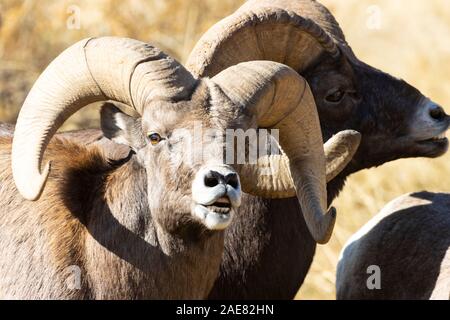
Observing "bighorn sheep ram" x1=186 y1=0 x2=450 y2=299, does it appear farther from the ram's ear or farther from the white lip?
the white lip

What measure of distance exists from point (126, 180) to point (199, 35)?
10590 millimetres

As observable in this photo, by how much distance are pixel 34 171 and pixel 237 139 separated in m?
1.35

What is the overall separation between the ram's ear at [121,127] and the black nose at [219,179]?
918 mm

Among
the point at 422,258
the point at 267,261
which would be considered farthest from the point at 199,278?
the point at 422,258

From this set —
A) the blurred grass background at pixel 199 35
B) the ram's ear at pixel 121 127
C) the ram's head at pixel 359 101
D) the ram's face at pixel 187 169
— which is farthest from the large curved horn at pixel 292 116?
the blurred grass background at pixel 199 35

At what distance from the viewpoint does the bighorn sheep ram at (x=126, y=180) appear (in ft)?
28.7

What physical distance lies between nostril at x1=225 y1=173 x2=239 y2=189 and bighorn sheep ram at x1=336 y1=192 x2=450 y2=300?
2.54 meters

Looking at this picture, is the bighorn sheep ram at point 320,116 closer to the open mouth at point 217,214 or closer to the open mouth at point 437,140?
the open mouth at point 437,140

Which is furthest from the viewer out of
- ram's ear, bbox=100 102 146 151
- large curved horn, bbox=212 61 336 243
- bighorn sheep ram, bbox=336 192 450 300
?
bighorn sheep ram, bbox=336 192 450 300

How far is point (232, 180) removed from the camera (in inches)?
327

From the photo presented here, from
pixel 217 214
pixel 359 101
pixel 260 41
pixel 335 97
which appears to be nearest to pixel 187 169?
pixel 217 214

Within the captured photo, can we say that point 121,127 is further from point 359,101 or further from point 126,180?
point 359,101

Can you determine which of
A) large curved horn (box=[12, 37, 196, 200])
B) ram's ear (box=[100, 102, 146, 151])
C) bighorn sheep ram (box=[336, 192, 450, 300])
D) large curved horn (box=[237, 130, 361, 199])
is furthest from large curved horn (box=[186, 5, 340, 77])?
bighorn sheep ram (box=[336, 192, 450, 300])

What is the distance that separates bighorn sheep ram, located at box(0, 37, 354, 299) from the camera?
8.73 m
